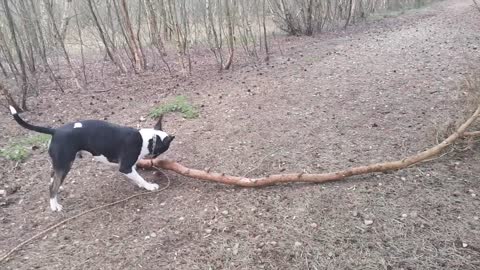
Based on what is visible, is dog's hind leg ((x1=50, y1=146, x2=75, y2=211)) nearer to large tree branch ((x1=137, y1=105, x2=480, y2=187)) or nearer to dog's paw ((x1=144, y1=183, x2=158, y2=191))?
dog's paw ((x1=144, y1=183, x2=158, y2=191))

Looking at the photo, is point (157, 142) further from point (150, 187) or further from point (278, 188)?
point (278, 188)

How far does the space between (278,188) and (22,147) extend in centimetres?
422

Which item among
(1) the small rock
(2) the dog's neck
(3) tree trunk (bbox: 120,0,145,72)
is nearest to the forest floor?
(1) the small rock

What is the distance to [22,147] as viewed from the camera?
19.8 feet

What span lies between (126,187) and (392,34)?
35.3ft

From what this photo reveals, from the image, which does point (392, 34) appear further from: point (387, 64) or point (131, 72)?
point (131, 72)

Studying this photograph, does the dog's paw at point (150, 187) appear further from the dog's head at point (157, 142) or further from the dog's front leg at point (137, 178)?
the dog's head at point (157, 142)

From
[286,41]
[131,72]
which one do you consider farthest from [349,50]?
[131,72]

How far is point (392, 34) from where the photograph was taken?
12492 millimetres

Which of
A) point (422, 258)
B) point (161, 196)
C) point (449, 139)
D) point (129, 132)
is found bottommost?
point (422, 258)

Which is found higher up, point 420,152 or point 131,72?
point 131,72

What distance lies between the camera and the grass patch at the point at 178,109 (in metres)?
6.98

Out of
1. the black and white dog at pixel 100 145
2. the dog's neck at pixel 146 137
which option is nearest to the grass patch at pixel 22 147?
the black and white dog at pixel 100 145

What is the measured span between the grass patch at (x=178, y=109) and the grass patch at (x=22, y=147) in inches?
74.6
